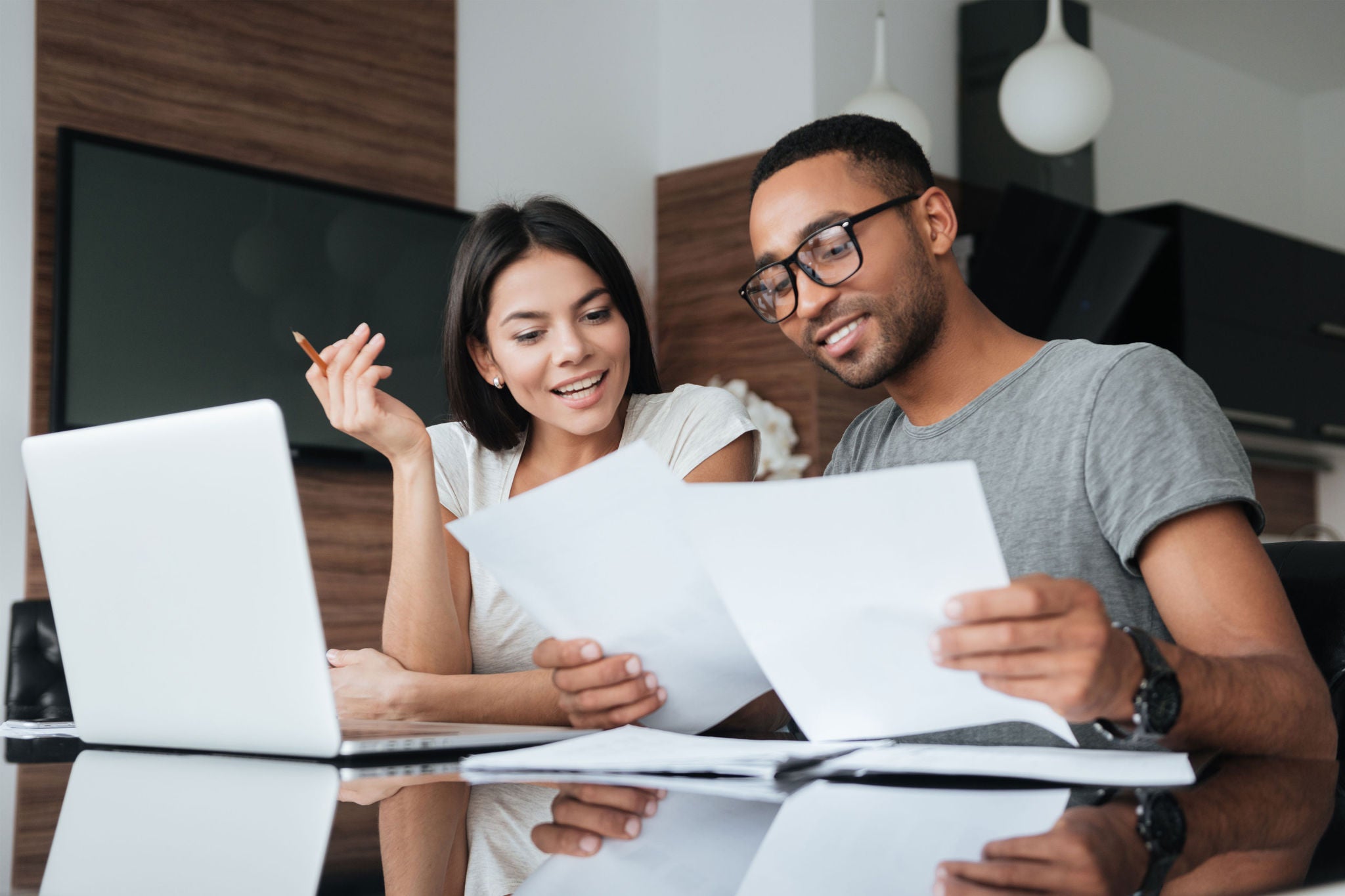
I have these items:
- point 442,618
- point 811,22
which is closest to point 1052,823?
point 442,618

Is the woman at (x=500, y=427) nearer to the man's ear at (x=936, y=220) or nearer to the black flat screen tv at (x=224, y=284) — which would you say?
the man's ear at (x=936, y=220)

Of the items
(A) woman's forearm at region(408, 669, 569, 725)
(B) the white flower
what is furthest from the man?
(B) the white flower

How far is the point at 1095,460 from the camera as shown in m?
1.08

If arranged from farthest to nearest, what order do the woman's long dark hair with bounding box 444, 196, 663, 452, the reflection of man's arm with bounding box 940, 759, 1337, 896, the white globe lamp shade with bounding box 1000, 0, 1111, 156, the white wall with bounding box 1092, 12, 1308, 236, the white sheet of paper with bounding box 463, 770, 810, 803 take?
the white wall with bounding box 1092, 12, 1308, 236
the white globe lamp shade with bounding box 1000, 0, 1111, 156
the woman's long dark hair with bounding box 444, 196, 663, 452
the white sheet of paper with bounding box 463, 770, 810, 803
the reflection of man's arm with bounding box 940, 759, 1337, 896

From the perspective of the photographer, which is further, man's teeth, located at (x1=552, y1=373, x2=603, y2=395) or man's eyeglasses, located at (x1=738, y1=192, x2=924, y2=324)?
man's teeth, located at (x1=552, y1=373, x2=603, y2=395)

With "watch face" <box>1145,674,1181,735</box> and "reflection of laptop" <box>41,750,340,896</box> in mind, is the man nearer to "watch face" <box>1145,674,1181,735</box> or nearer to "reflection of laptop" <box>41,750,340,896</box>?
"watch face" <box>1145,674,1181,735</box>

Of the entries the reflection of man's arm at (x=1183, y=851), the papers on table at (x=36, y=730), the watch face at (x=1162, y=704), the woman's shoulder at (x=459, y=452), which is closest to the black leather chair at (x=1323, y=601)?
the watch face at (x=1162, y=704)

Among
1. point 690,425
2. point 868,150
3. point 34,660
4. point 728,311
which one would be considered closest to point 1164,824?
point 868,150

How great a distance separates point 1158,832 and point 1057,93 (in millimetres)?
2771

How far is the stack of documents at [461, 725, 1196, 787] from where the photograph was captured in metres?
0.71

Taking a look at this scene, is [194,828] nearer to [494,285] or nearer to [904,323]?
[904,323]

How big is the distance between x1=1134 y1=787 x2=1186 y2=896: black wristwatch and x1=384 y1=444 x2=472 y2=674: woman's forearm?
831 millimetres

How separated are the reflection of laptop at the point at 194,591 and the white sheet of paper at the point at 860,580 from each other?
0.88 feet

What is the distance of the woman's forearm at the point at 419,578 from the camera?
1331 mm
